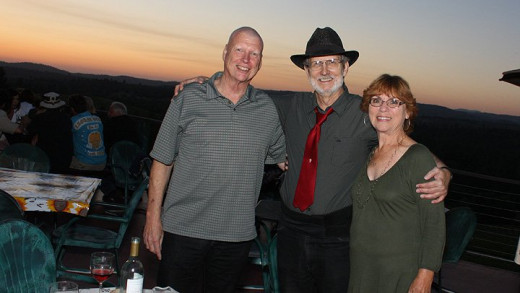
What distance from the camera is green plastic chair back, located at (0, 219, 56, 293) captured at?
205 centimetres

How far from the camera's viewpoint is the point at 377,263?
226 centimetres

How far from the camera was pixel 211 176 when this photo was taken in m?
2.47

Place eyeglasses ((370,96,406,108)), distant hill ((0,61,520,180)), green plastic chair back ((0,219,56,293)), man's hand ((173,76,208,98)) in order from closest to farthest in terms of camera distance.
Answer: green plastic chair back ((0,219,56,293)), eyeglasses ((370,96,406,108)), man's hand ((173,76,208,98)), distant hill ((0,61,520,180))

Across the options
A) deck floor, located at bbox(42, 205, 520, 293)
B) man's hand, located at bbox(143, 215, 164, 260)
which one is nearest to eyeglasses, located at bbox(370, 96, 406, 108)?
man's hand, located at bbox(143, 215, 164, 260)

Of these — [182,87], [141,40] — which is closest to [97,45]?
[141,40]

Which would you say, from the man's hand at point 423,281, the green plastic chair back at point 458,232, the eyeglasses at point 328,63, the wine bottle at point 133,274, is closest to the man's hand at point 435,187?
the man's hand at point 423,281

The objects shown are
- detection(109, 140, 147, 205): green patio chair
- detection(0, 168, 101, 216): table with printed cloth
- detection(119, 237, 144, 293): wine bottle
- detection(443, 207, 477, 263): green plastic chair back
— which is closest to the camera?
detection(119, 237, 144, 293): wine bottle

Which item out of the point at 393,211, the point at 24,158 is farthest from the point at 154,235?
the point at 24,158

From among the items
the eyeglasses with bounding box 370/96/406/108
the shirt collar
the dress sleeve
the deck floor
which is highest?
the eyeglasses with bounding box 370/96/406/108

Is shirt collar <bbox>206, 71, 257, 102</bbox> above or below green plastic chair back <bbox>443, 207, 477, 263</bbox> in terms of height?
above

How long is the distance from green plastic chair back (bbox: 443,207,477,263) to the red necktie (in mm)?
1912

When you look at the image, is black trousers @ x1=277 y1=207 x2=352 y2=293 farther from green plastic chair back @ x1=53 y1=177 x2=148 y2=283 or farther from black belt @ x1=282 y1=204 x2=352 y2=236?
green plastic chair back @ x1=53 y1=177 x2=148 y2=283

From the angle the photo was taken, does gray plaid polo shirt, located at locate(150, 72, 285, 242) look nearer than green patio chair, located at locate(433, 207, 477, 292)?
Yes

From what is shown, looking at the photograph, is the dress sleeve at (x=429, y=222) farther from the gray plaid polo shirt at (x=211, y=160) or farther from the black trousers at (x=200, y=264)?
the black trousers at (x=200, y=264)
